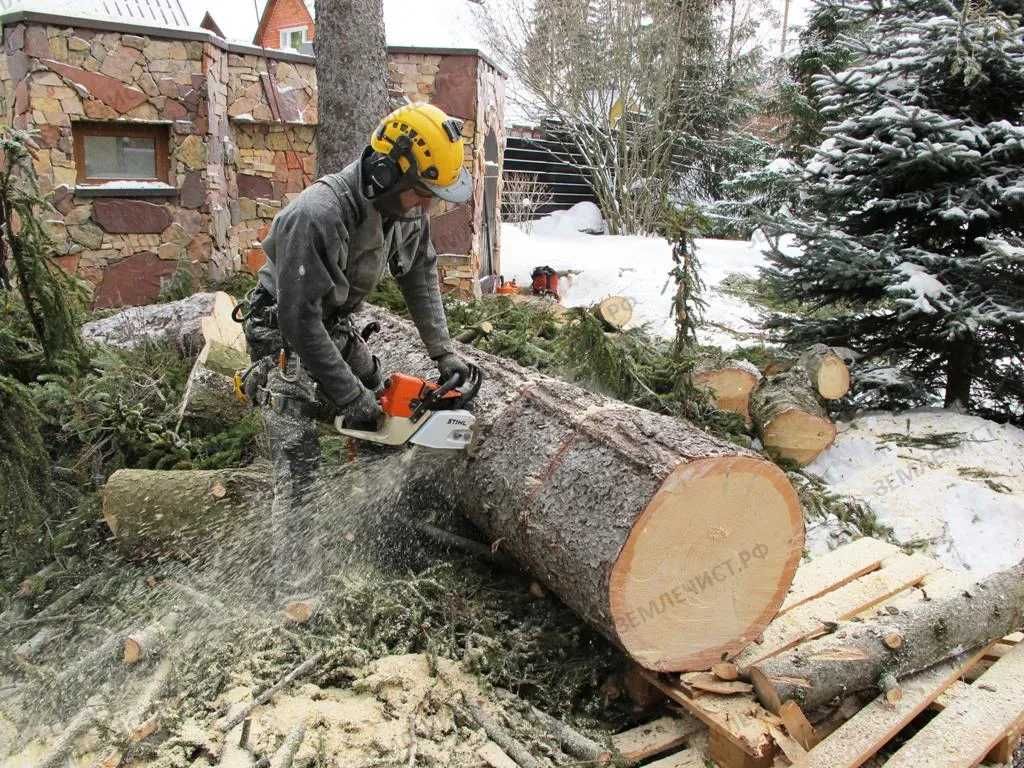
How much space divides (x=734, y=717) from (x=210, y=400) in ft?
10.2

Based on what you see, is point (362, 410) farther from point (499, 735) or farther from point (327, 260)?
point (499, 735)

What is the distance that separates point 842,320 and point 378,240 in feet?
13.1

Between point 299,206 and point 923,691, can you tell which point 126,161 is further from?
point 923,691

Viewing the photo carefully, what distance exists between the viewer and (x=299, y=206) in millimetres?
2529

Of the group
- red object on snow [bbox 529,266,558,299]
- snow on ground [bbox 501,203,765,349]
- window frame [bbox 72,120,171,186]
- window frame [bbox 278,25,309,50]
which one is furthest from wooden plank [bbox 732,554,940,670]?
window frame [bbox 278,25,309,50]

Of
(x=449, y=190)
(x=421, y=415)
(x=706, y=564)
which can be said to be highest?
(x=449, y=190)

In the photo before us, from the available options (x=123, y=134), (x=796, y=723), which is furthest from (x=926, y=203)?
(x=123, y=134)

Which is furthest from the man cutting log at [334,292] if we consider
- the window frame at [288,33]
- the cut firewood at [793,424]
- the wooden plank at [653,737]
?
the window frame at [288,33]

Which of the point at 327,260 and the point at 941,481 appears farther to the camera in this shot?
the point at 941,481

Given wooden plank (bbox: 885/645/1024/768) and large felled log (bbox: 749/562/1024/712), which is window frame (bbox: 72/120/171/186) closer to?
large felled log (bbox: 749/562/1024/712)

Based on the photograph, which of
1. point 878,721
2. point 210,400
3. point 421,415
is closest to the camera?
point 878,721

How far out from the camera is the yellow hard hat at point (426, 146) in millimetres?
2543

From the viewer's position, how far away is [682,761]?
238cm

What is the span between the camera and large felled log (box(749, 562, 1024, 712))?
241 cm
